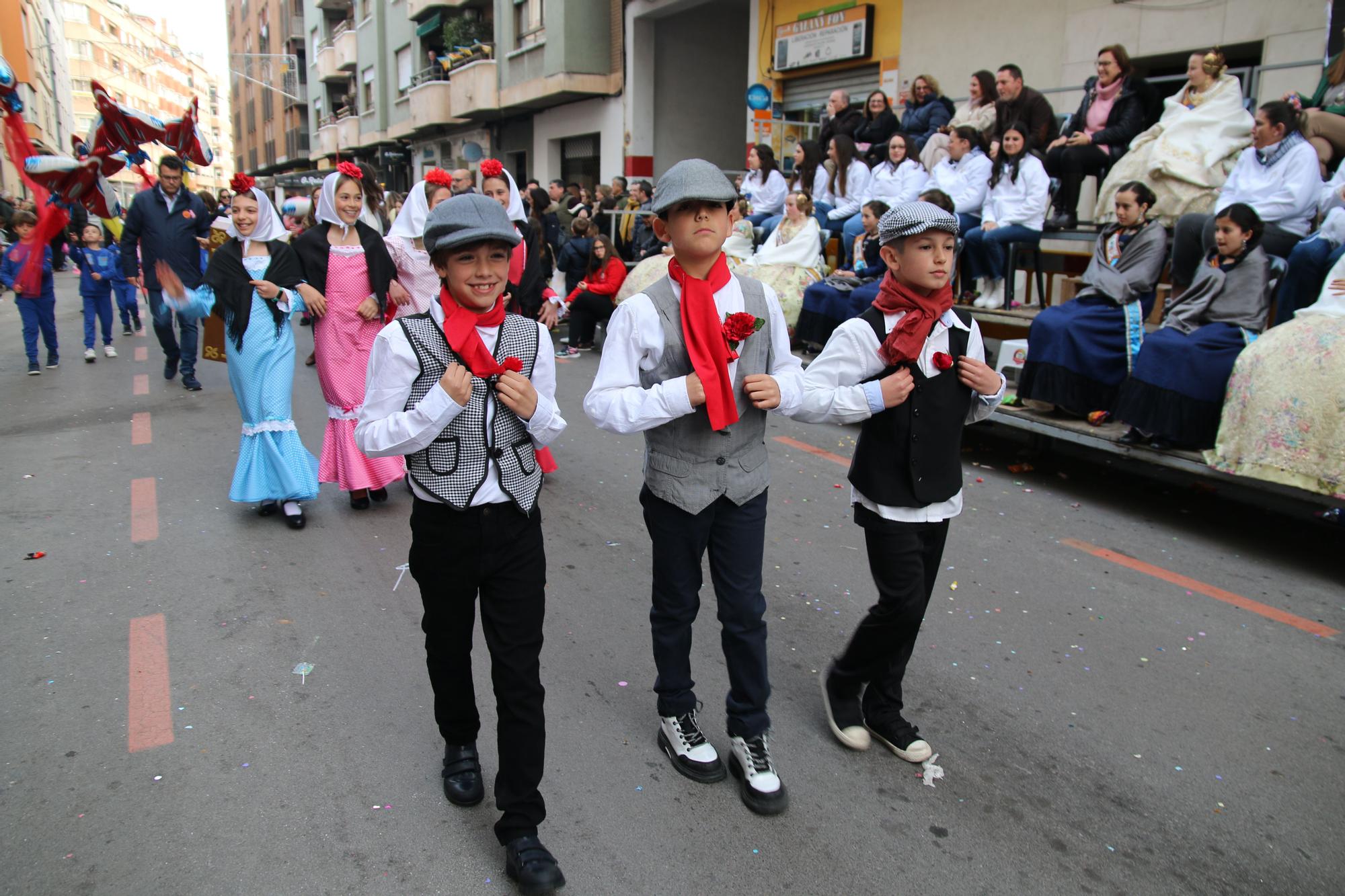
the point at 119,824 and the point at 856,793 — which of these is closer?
the point at 119,824

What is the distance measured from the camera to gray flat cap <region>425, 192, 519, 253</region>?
8.48 feet

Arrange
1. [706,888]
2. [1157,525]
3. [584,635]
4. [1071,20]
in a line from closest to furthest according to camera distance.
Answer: [706,888], [584,635], [1157,525], [1071,20]

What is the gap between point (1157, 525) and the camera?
5875mm

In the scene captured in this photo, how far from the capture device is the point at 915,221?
2.98 metres

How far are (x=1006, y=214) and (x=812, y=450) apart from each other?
3.15m

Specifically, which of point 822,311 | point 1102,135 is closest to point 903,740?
point 822,311

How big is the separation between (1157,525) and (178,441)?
24.4ft

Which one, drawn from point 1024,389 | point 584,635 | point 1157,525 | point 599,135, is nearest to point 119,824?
point 584,635

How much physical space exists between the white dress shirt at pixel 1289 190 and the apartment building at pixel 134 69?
54211 mm

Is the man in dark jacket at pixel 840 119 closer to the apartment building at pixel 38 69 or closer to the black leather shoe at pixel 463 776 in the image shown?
the black leather shoe at pixel 463 776

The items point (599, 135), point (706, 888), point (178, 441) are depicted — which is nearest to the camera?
point (706, 888)

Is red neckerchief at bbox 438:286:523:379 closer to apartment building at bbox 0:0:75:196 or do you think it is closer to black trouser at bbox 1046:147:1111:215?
black trouser at bbox 1046:147:1111:215

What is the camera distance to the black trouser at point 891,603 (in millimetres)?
3123

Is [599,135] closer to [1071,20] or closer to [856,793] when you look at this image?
[1071,20]
